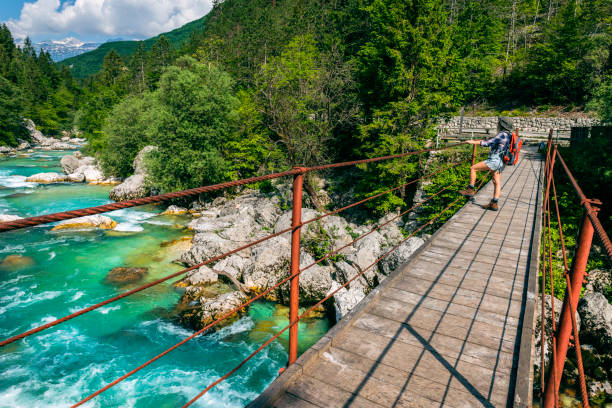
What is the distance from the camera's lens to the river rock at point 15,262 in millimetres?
14283

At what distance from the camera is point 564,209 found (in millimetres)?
13695

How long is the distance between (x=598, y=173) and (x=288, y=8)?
1894 inches

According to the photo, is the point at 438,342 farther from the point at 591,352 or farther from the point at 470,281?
the point at 591,352

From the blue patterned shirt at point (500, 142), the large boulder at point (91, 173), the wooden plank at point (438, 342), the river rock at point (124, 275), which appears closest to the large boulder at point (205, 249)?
the river rock at point (124, 275)

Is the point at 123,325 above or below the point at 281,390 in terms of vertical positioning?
below

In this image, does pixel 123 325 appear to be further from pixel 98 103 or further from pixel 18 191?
pixel 98 103

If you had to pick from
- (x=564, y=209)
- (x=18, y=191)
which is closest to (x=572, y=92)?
(x=564, y=209)

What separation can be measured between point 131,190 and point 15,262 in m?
12.8

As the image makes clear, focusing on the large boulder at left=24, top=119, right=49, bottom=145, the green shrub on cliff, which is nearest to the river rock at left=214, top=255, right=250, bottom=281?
the green shrub on cliff

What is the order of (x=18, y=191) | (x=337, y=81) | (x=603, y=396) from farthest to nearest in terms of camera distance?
(x=18, y=191)
(x=337, y=81)
(x=603, y=396)

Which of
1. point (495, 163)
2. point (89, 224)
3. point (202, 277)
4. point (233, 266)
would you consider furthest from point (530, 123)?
point (89, 224)

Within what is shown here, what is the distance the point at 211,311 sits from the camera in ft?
37.0

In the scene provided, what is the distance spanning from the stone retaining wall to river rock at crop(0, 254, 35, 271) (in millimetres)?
27637

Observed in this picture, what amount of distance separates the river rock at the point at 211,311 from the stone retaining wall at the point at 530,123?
2343cm
